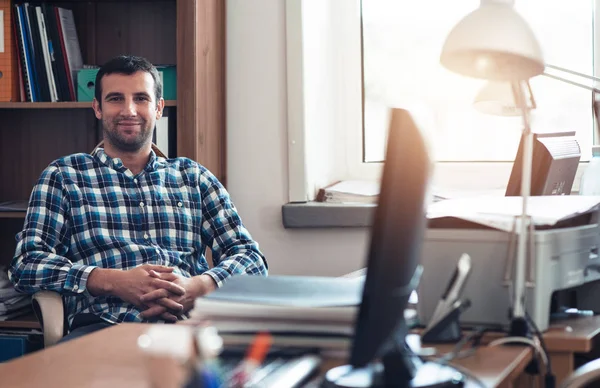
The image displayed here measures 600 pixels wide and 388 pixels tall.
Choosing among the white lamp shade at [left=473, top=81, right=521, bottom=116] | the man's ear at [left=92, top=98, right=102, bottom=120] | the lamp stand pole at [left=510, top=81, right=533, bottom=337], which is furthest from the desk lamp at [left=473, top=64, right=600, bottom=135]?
the man's ear at [left=92, top=98, right=102, bottom=120]

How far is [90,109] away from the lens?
2.86 meters

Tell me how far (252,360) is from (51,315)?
104 cm

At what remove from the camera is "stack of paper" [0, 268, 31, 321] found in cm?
252

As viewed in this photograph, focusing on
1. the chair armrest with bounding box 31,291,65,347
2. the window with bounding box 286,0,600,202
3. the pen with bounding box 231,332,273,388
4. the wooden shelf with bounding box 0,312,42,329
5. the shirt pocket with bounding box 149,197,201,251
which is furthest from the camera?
the window with bounding box 286,0,600,202

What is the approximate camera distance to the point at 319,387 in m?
0.96

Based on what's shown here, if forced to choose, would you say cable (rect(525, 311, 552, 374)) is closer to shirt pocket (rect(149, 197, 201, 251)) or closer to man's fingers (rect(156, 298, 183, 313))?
man's fingers (rect(156, 298, 183, 313))

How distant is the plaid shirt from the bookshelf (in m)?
0.25

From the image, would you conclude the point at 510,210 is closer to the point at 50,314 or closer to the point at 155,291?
the point at 155,291

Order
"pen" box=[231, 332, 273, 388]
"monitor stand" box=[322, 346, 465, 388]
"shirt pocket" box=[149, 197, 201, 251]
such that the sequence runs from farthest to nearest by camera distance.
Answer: "shirt pocket" box=[149, 197, 201, 251] → "monitor stand" box=[322, 346, 465, 388] → "pen" box=[231, 332, 273, 388]

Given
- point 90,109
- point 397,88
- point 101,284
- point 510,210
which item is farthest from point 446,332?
point 90,109

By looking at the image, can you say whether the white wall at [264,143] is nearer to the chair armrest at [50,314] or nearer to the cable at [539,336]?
the chair armrest at [50,314]

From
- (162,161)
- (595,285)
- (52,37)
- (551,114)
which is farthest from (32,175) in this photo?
(595,285)

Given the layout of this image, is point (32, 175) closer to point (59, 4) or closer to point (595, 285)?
point (59, 4)

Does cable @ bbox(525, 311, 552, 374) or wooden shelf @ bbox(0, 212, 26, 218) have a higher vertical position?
wooden shelf @ bbox(0, 212, 26, 218)
